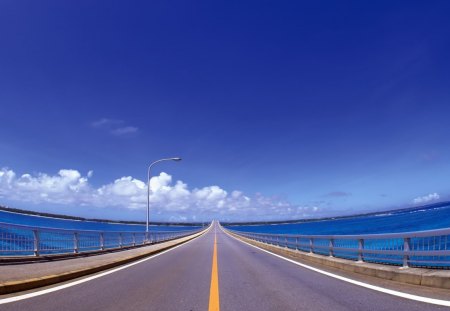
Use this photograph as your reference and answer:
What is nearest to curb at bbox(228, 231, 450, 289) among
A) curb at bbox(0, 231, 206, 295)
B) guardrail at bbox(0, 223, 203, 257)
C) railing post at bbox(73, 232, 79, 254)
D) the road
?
the road

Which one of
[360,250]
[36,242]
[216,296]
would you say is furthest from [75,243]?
[360,250]

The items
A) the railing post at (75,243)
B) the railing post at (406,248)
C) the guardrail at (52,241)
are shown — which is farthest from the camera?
the railing post at (75,243)

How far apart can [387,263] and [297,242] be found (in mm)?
8999

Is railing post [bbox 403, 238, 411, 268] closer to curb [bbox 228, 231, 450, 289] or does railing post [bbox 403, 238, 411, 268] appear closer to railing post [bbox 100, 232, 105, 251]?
curb [bbox 228, 231, 450, 289]

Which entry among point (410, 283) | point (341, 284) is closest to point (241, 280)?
point (341, 284)

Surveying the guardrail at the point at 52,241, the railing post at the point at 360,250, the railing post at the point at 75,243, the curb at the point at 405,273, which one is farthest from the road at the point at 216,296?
the railing post at the point at 75,243

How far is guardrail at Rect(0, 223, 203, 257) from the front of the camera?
12.4 meters

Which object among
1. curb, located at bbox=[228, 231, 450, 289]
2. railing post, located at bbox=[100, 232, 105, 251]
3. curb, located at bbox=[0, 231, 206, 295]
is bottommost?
curb, located at bbox=[228, 231, 450, 289]

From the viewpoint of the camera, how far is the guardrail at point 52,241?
12414mm

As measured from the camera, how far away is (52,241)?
1509cm

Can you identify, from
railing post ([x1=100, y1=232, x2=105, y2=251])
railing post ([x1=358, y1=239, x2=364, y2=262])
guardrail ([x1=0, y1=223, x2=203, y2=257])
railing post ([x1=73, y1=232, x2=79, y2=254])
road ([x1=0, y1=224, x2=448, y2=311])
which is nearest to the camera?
road ([x1=0, y1=224, x2=448, y2=311])

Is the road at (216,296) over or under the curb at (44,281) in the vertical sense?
under

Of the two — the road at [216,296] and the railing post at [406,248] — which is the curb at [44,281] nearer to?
the road at [216,296]

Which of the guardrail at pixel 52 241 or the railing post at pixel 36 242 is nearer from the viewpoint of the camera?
the guardrail at pixel 52 241
